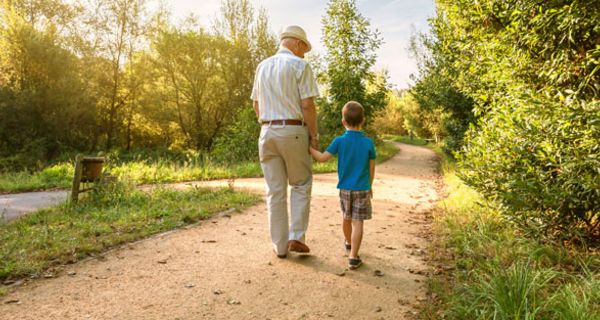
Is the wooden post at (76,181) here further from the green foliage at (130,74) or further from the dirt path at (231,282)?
the green foliage at (130,74)

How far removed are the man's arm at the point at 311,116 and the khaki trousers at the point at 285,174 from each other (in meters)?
0.07

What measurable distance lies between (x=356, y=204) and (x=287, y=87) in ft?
4.62

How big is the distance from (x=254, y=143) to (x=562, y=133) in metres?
14.9

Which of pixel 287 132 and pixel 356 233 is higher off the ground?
pixel 287 132

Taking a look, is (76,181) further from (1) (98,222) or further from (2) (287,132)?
(2) (287,132)

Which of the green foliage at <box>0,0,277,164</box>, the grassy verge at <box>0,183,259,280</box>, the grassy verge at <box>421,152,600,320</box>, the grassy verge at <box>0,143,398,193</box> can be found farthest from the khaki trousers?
the green foliage at <box>0,0,277,164</box>

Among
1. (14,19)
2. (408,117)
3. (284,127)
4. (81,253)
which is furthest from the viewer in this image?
(408,117)

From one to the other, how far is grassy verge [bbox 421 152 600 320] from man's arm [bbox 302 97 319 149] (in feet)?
6.10

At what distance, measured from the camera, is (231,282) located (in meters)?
3.85

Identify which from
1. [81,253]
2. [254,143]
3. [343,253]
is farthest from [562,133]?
[254,143]

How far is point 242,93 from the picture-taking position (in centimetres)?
2619

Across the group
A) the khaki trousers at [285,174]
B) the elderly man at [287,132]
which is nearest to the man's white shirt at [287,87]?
the elderly man at [287,132]

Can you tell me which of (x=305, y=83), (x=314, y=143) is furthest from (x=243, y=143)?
(x=305, y=83)

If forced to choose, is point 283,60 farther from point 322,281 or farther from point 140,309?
point 140,309
